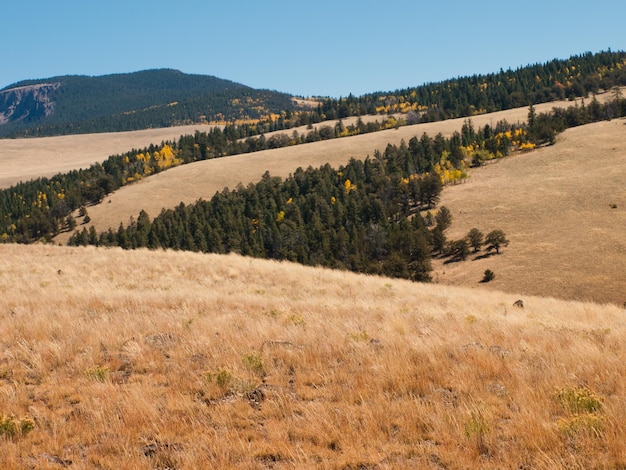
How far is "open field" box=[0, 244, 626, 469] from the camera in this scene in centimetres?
553

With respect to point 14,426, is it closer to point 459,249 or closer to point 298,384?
point 298,384

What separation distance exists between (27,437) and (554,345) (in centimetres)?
909

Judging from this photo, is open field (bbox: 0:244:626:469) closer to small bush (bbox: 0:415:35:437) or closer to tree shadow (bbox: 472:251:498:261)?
small bush (bbox: 0:415:35:437)

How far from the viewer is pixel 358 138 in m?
168

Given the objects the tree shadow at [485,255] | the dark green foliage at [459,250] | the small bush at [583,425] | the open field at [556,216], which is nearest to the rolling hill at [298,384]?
the small bush at [583,425]

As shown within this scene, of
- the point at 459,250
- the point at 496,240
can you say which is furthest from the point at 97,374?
the point at 459,250

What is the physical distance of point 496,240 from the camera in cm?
6981

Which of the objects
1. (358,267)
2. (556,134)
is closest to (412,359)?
(358,267)

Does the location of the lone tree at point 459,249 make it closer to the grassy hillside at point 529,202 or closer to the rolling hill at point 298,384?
the grassy hillside at point 529,202

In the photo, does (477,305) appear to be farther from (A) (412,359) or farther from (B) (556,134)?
(B) (556,134)

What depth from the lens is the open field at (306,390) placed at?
5527mm

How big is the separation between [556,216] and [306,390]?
8189 cm

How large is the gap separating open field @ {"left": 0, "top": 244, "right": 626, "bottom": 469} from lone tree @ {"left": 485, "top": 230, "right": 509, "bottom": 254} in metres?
60.2

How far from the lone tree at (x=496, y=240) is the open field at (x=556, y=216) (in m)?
1.32
